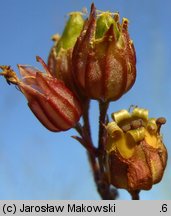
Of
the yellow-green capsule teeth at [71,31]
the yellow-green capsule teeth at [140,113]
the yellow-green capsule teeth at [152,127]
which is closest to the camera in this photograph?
the yellow-green capsule teeth at [152,127]

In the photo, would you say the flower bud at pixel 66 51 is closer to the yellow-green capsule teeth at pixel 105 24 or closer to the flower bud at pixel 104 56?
the flower bud at pixel 104 56

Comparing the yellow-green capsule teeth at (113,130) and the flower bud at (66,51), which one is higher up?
the flower bud at (66,51)

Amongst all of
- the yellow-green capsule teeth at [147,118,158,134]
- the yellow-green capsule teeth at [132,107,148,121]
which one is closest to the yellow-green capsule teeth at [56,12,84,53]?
the yellow-green capsule teeth at [132,107,148,121]

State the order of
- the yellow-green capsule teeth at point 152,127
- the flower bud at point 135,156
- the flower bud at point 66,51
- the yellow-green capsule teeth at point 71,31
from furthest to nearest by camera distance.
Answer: the yellow-green capsule teeth at point 71,31, the flower bud at point 66,51, the yellow-green capsule teeth at point 152,127, the flower bud at point 135,156

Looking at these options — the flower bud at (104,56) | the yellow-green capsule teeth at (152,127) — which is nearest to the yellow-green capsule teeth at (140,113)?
the yellow-green capsule teeth at (152,127)

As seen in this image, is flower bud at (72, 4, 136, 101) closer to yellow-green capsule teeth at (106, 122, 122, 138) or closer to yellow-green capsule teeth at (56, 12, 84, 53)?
yellow-green capsule teeth at (106, 122, 122, 138)

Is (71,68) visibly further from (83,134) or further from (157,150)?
(157,150)

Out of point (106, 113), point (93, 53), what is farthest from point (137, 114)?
point (93, 53)

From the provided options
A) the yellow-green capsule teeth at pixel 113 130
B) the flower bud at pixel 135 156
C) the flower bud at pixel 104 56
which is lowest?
the flower bud at pixel 135 156
